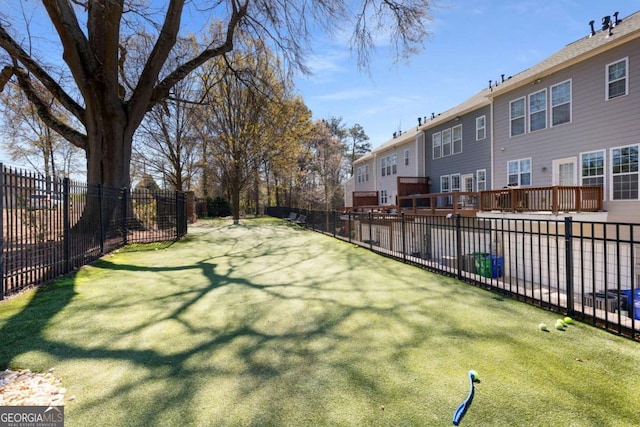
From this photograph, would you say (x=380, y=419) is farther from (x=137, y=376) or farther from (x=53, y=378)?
(x=53, y=378)

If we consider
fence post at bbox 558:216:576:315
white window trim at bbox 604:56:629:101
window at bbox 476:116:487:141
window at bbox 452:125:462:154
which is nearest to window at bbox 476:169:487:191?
window at bbox 476:116:487:141

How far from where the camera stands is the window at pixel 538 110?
1294 cm

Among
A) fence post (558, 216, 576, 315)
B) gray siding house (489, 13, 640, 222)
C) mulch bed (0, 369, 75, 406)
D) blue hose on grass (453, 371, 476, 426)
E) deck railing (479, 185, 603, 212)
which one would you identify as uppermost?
gray siding house (489, 13, 640, 222)

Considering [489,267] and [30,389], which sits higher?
[30,389]

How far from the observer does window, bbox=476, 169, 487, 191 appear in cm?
1631

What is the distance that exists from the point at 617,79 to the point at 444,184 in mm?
9907

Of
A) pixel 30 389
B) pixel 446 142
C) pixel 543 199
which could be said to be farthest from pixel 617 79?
pixel 30 389

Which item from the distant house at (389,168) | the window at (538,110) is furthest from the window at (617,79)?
the distant house at (389,168)

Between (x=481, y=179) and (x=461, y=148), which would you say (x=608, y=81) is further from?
(x=461, y=148)

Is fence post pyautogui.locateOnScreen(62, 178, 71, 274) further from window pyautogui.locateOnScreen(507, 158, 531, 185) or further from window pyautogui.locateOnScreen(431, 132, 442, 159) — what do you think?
window pyautogui.locateOnScreen(431, 132, 442, 159)

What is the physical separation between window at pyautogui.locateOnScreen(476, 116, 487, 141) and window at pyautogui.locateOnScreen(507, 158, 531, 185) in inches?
101

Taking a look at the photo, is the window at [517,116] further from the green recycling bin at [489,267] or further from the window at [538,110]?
the green recycling bin at [489,267]

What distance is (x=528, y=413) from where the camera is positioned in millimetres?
2150

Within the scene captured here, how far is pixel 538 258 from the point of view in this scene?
6.57 m
